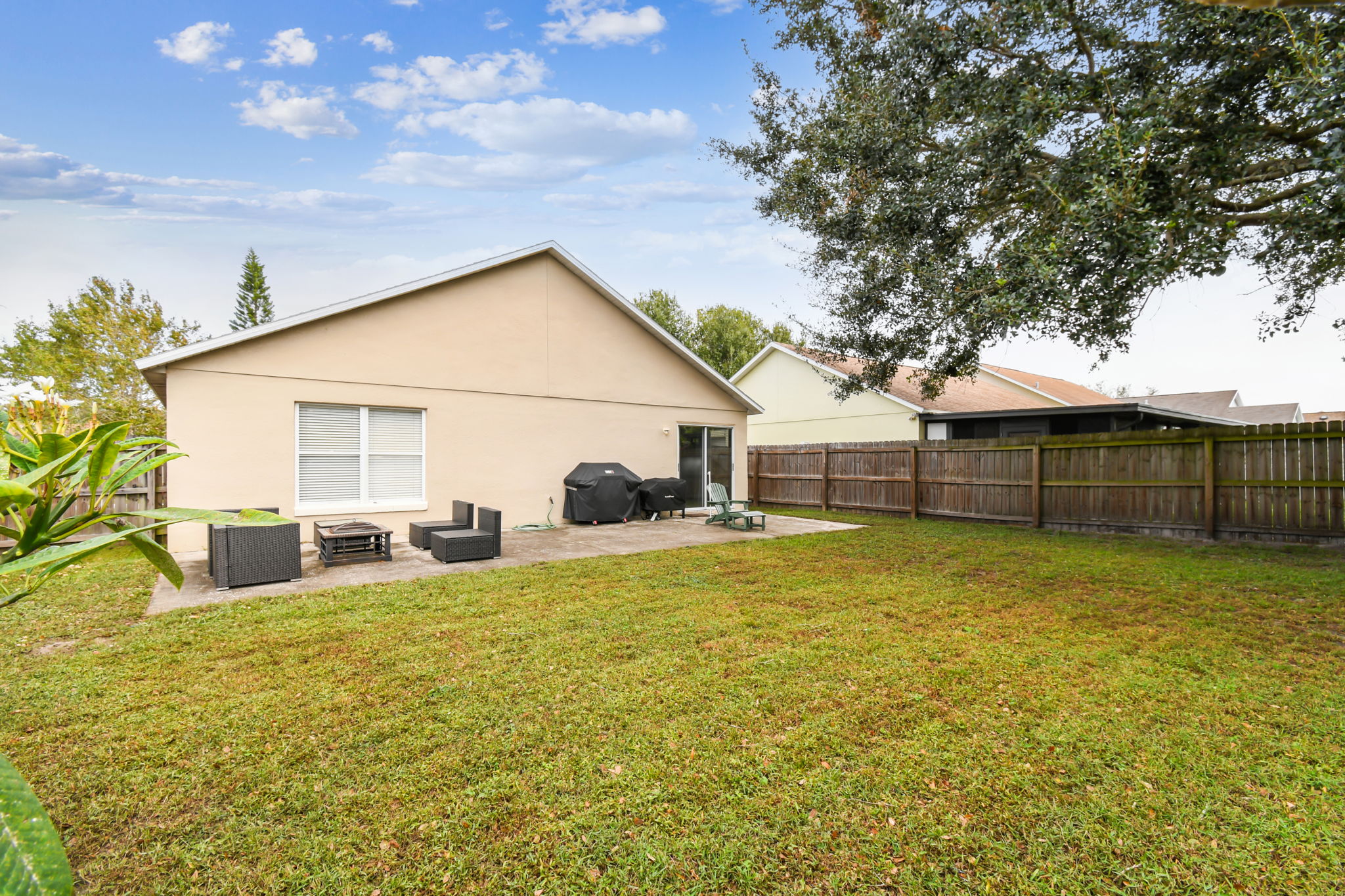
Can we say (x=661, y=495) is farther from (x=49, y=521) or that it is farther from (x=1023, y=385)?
(x=1023, y=385)

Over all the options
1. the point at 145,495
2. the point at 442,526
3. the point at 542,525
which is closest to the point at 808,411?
the point at 542,525

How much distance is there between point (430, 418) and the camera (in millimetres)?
10398

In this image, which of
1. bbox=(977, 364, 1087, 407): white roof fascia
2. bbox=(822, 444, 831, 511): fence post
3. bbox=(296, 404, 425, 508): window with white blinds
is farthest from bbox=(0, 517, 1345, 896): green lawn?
bbox=(977, 364, 1087, 407): white roof fascia

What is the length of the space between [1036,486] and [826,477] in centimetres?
503

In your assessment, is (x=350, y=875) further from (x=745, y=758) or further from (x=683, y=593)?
(x=683, y=593)

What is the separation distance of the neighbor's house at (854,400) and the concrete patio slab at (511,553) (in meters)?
5.64

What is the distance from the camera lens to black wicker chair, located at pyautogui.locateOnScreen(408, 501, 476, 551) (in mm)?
8867

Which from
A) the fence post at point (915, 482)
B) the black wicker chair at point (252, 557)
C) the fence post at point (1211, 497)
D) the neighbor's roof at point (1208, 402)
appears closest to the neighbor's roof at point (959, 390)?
the fence post at point (915, 482)

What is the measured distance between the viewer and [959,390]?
20.6 meters

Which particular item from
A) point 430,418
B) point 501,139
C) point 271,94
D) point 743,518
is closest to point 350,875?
point 430,418

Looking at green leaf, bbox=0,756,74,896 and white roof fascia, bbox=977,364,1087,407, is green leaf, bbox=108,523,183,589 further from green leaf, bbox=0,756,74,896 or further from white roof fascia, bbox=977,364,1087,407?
white roof fascia, bbox=977,364,1087,407

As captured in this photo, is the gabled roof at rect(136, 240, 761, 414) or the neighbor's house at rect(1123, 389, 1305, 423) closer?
the gabled roof at rect(136, 240, 761, 414)

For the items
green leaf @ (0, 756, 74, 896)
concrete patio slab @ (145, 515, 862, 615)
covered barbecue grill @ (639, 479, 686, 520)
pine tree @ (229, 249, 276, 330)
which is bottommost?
concrete patio slab @ (145, 515, 862, 615)

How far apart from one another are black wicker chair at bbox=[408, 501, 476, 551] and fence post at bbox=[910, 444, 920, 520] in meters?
9.81
